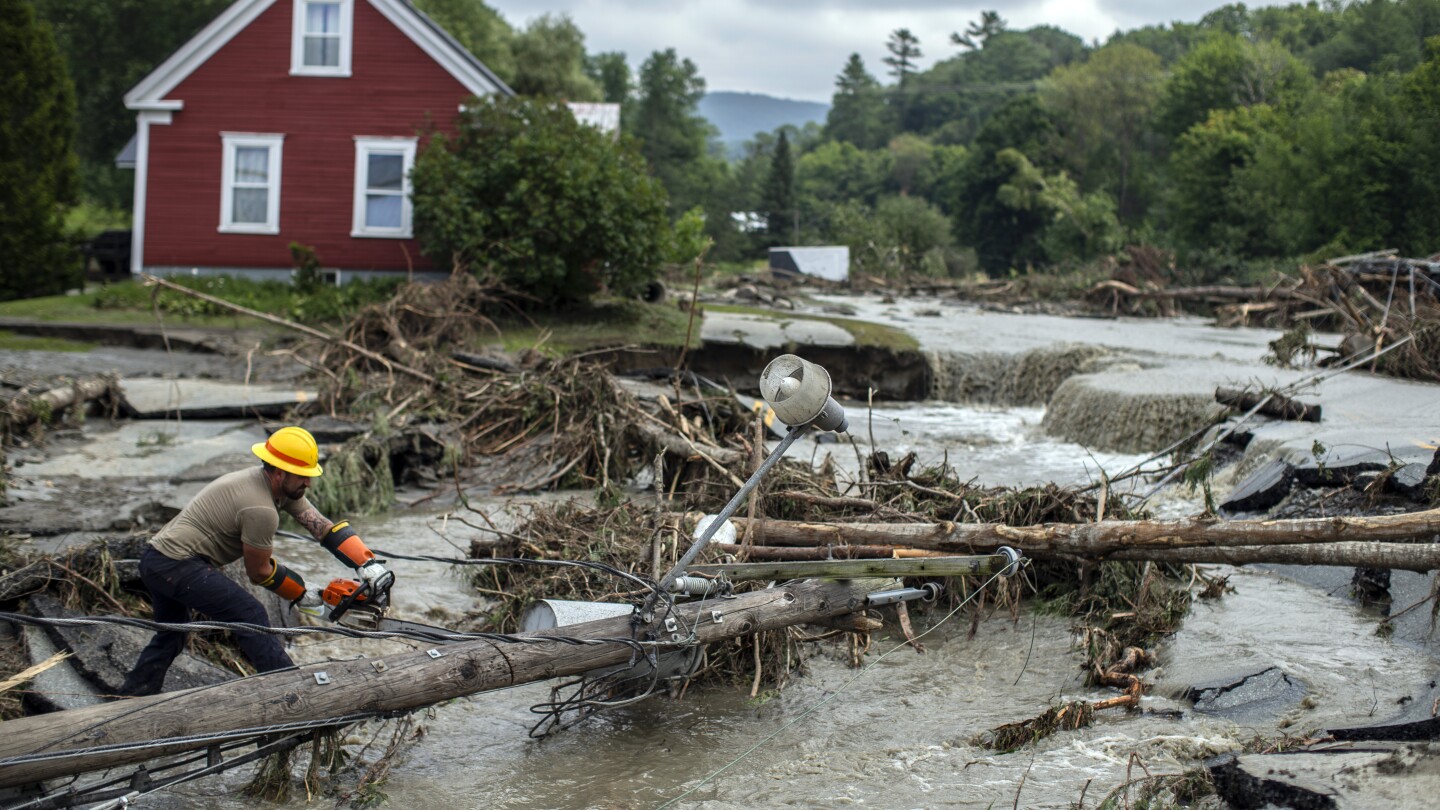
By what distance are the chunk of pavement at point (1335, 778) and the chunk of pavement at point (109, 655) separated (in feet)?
15.6

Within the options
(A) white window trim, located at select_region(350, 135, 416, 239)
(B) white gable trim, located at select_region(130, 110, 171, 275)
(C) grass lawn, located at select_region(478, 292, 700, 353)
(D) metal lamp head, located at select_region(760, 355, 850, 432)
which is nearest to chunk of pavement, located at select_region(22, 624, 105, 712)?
(D) metal lamp head, located at select_region(760, 355, 850, 432)

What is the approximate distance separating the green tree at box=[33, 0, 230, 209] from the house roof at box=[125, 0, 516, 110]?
92.9 feet

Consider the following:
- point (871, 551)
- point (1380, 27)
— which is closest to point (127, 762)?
point (871, 551)

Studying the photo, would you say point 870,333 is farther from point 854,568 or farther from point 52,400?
point 854,568

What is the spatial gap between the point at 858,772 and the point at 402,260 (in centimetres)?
1842

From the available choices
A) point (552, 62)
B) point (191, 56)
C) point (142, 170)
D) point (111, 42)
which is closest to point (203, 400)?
point (142, 170)

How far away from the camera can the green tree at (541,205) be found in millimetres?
18594

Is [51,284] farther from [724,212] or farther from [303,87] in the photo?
[724,212]

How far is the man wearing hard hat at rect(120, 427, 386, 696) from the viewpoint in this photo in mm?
5859

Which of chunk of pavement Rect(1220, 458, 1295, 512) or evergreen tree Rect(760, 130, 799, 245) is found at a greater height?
evergreen tree Rect(760, 130, 799, 245)

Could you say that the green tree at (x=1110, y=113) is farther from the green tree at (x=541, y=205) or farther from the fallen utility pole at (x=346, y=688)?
the fallen utility pole at (x=346, y=688)

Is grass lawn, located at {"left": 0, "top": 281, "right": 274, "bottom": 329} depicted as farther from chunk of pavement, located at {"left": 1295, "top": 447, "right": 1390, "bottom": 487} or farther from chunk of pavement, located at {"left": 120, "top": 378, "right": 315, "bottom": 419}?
chunk of pavement, located at {"left": 1295, "top": 447, "right": 1390, "bottom": 487}

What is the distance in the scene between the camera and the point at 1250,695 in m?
6.17

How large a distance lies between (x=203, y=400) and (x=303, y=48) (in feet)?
37.6
